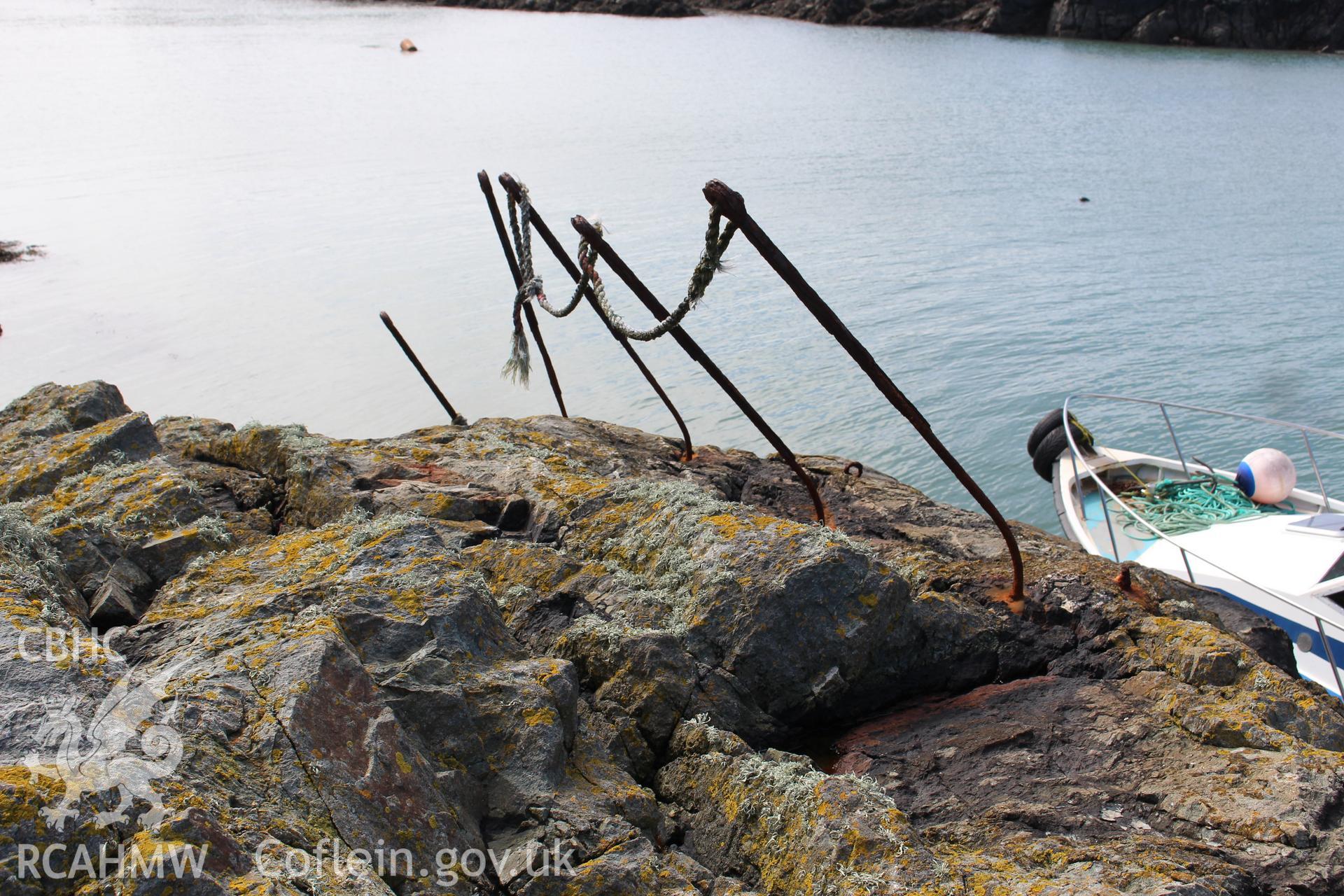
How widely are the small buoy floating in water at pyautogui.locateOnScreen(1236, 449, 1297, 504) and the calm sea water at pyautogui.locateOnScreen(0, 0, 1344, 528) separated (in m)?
3.82

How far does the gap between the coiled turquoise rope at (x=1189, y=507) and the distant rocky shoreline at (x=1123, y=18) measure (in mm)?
62586

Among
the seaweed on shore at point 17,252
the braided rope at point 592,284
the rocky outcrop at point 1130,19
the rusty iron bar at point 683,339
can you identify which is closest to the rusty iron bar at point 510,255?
the braided rope at point 592,284

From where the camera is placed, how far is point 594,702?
198 inches

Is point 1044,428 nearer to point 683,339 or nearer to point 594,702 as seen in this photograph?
point 683,339

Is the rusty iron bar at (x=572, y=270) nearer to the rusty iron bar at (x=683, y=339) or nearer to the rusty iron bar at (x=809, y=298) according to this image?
the rusty iron bar at (x=683, y=339)

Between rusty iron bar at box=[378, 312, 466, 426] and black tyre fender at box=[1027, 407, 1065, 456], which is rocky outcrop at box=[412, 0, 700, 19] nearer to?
black tyre fender at box=[1027, 407, 1065, 456]

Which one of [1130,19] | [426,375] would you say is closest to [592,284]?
[426,375]

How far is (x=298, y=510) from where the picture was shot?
7.11 m

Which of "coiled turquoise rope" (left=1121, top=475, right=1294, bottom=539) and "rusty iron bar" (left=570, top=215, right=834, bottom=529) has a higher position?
"rusty iron bar" (left=570, top=215, right=834, bottom=529)

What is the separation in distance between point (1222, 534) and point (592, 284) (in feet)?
29.7

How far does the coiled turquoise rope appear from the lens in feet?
42.7

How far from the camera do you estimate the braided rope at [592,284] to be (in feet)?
23.6

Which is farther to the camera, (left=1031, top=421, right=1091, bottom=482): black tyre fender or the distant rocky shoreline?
the distant rocky shoreline

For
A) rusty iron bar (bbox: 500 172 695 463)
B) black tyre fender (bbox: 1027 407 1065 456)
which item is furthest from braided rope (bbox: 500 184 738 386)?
black tyre fender (bbox: 1027 407 1065 456)
